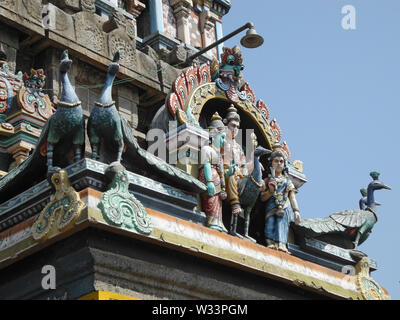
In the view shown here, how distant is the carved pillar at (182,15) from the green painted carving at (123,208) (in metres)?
10.4

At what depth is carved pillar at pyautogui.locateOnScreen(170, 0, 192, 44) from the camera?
23219mm

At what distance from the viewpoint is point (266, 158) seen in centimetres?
1825

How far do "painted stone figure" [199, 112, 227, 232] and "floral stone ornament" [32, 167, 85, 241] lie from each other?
307 centimetres

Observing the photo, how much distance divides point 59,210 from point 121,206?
3.03ft

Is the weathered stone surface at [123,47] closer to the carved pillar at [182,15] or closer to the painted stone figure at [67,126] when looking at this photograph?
the carved pillar at [182,15]

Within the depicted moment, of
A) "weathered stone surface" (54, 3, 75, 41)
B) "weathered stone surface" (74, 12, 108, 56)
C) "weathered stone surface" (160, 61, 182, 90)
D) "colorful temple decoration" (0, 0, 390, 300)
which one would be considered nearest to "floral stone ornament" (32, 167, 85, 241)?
"colorful temple decoration" (0, 0, 390, 300)

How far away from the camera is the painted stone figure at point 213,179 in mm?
15445

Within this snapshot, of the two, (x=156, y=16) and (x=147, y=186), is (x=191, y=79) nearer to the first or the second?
A: (x=147, y=186)

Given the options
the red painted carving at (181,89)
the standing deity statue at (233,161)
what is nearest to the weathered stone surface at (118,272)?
the standing deity statue at (233,161)

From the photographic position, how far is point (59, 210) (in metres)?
13.1
